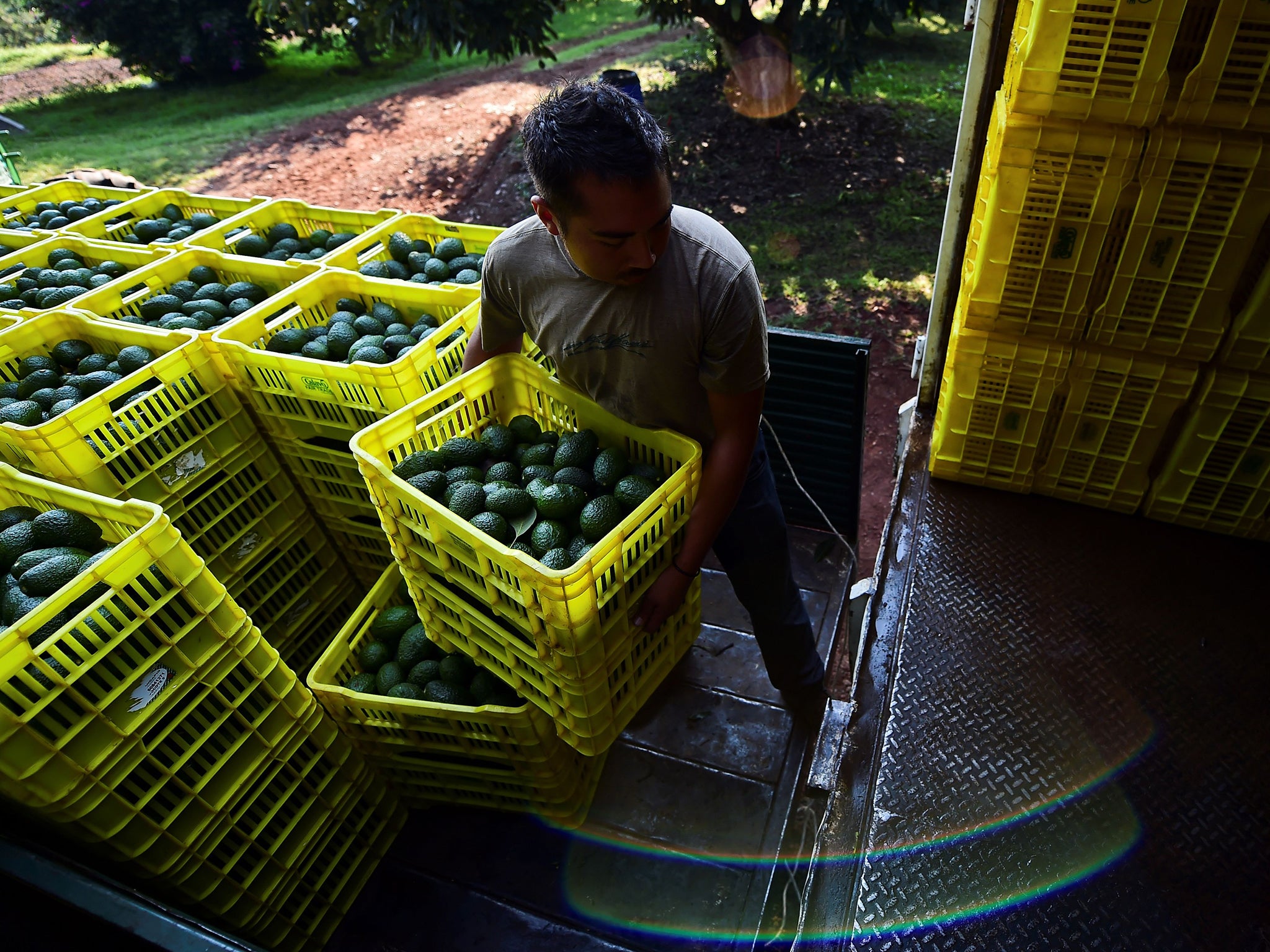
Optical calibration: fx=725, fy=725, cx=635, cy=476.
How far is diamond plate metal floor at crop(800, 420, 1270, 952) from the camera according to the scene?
6.26 feet

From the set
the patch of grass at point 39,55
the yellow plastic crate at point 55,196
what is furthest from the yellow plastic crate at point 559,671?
the patch of grass at point 39,55

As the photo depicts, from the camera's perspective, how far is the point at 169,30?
49.9 feet

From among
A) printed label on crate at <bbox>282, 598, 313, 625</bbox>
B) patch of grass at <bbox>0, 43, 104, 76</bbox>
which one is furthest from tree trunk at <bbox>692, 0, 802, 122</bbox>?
patch of grass at <bbox>0, 43, 104, 76</bbox>

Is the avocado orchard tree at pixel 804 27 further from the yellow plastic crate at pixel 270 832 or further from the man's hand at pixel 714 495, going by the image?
the yellow plastic crate at pixel 270 832

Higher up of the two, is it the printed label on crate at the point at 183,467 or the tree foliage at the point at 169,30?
the tree foliage at the point at 169,30

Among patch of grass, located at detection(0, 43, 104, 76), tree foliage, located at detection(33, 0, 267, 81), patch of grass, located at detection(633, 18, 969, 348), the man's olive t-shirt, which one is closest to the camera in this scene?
the man's olive t-shirt

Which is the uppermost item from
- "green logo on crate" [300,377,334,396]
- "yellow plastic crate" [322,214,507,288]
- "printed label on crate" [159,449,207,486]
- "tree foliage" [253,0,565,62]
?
"tree foliage" [253,0,565,62]

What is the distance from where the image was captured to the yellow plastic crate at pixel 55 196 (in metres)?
5.04

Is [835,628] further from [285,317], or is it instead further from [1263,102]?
[285,317]

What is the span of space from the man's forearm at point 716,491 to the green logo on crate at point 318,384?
64.1 inches

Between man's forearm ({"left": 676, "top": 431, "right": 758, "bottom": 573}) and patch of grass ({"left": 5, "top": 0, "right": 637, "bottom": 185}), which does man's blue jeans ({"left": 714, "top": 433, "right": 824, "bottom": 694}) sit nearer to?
man's forearm ({"left": 676, "top": 431, "right": 758, "bottom": 573})

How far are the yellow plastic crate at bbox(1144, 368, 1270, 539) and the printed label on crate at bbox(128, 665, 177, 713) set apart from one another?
11.2ft

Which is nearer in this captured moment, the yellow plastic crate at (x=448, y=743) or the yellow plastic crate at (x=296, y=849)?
the yellow plastic crate at (x=296, y=849)

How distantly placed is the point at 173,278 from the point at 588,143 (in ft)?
10.7
